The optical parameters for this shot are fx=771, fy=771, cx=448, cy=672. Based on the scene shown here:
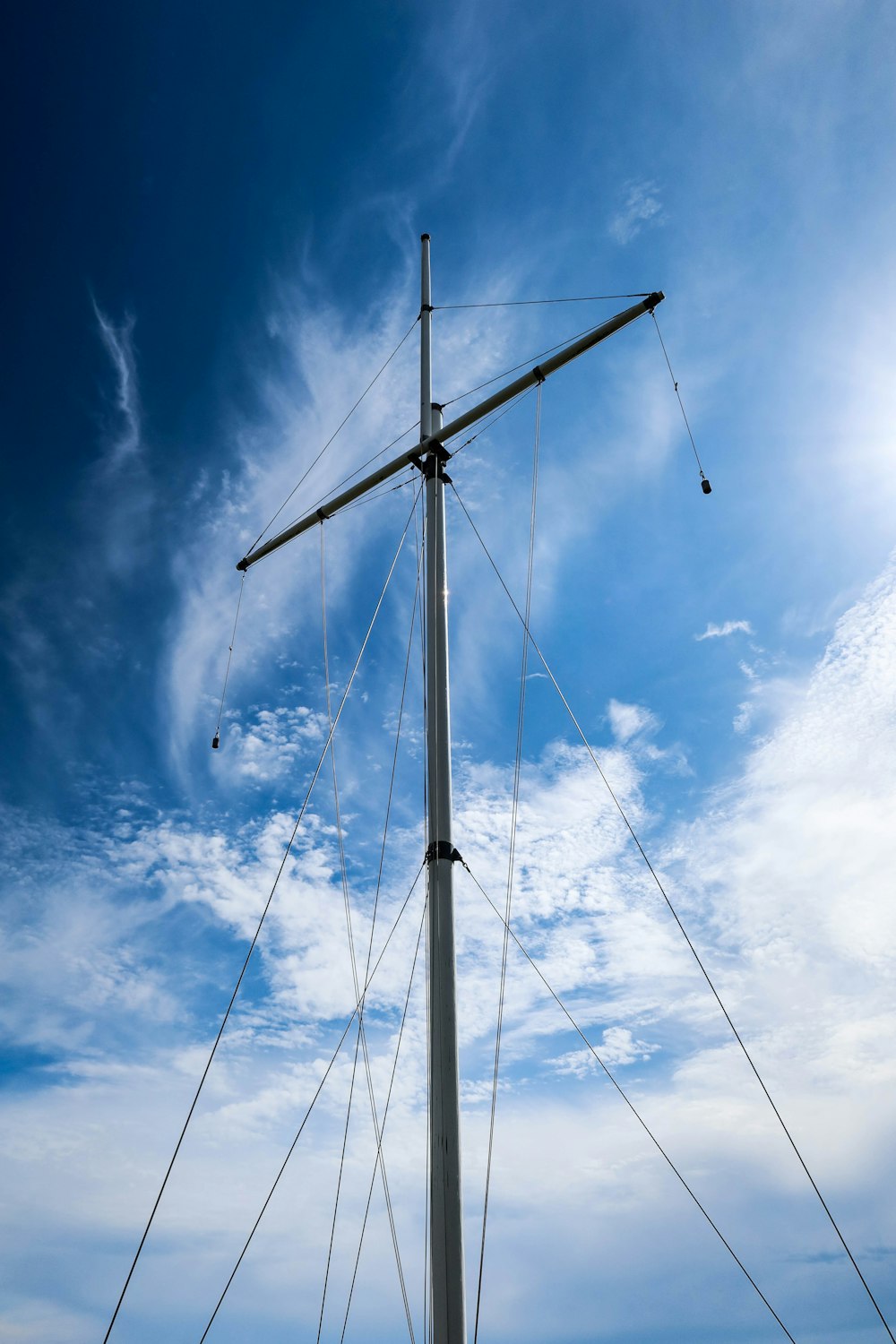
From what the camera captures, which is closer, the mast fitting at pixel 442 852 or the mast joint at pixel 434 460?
the mast fitting at pixel 442 852

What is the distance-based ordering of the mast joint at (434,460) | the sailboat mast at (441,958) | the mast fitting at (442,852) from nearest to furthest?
the sailboat mast at (441,958), the mast fitting at (442,852), the mast joint at (434,460)

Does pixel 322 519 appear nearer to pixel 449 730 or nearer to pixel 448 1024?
pixel 449 730

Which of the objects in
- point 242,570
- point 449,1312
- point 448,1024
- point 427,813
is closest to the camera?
point 449,1312

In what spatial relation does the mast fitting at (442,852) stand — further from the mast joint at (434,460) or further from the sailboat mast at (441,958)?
the mast joint at (434,460)

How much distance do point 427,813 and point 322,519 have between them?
553 cm

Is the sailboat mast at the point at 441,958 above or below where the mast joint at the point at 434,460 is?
below

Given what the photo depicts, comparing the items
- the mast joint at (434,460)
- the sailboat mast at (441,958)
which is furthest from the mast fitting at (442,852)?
the mast joint at (434,460)

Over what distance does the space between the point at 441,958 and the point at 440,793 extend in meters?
1.72

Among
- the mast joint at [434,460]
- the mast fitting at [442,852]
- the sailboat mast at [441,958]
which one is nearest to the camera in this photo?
the sailboat mast at [441,958]

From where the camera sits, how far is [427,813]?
27.8ft

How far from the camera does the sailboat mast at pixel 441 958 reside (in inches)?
244

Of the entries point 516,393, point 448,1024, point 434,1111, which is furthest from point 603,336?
point 434,1111

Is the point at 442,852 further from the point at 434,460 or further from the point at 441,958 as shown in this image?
the point at 434,460

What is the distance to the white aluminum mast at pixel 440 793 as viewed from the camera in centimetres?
631
